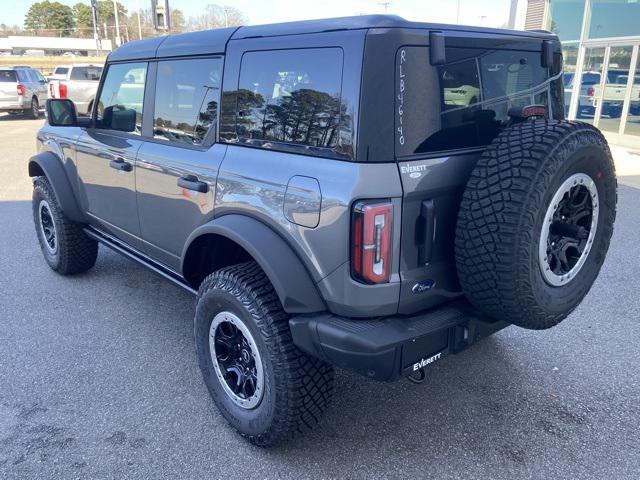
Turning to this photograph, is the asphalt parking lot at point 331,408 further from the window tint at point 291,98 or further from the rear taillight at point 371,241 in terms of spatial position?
the window tint at point 291,98

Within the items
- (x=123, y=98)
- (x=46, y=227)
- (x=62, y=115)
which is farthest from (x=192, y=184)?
(x=46, y=227)

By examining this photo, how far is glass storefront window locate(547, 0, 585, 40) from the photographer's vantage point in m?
14.1

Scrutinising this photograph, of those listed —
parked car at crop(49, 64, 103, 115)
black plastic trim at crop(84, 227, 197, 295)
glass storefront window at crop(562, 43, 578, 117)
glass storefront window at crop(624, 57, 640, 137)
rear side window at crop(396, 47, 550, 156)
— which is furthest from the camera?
parked car at crop(49, 64, 103, 115)

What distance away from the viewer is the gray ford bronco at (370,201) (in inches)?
84.2

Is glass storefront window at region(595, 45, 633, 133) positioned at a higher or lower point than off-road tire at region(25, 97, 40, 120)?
higher

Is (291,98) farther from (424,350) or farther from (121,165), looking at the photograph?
(121,165)

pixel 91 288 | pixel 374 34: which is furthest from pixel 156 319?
pixel 374 34

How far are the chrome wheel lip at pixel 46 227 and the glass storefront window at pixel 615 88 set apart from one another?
41.0 feet

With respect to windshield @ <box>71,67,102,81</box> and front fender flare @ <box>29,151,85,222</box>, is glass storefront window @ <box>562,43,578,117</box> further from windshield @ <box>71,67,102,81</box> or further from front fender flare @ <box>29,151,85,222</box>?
windshield @ <box>71,67,102,81</box>

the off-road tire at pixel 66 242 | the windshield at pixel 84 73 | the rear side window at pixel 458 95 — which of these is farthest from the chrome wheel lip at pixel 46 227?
the windshield at pixel 84 73

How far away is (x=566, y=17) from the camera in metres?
14.5

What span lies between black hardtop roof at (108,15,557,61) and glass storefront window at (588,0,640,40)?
38.5 feet

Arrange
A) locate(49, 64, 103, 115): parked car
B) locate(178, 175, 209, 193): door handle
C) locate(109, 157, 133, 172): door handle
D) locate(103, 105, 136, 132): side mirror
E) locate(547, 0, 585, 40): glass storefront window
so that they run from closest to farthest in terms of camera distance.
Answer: locate(178, 175, 209, 193): door handle < locate(109, 157, 133, 172): door handle < locate(103, 105, 136, 132): side mirror < locate(547, 0, 585, 40): glass storefront window < locate(49, 64, 103, 115): parked car

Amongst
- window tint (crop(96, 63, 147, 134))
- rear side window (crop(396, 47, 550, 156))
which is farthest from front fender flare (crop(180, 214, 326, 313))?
window tint (crop(96, 63, 147, 134))
